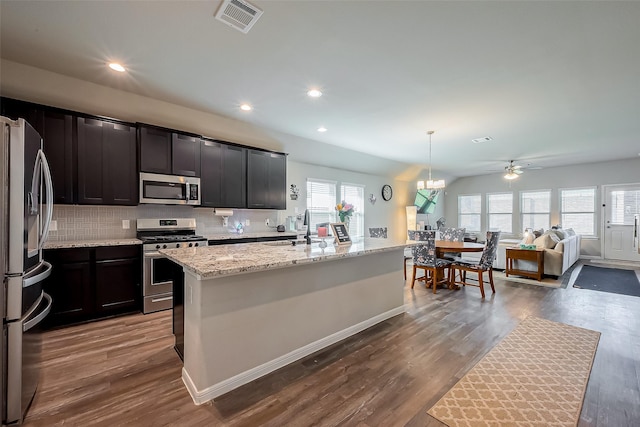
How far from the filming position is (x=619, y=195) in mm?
7207

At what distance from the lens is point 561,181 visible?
7980 millimetres

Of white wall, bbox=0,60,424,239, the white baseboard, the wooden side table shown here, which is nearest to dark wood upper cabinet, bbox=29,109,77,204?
white wall, bbox=0,60,424,239

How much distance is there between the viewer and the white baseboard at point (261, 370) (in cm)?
187

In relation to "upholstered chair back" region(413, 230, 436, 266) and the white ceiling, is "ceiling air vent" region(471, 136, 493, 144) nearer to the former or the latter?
the white ceiling

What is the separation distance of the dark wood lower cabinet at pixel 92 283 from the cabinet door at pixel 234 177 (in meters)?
1.46

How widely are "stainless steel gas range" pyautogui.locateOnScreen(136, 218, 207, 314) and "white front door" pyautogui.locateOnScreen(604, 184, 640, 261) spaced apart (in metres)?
10.1

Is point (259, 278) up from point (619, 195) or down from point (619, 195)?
down

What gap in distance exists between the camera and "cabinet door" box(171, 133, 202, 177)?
12.4 feet

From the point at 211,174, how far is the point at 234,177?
0.37 m

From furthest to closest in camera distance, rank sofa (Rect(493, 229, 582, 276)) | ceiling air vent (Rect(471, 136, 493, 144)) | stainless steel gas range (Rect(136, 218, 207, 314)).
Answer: sofa (Rect(493, 229, 582, 276)) → ceiling air vent (Rect(471, 136, 493, 144)) → stainless steel gas range (Rect(136, 218, 207, 314))

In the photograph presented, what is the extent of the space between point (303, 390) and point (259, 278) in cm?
87

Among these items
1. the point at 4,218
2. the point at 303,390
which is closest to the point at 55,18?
the point at 4,218

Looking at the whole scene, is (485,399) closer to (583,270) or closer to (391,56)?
(391,56)

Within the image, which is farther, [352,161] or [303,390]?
[352,161]
